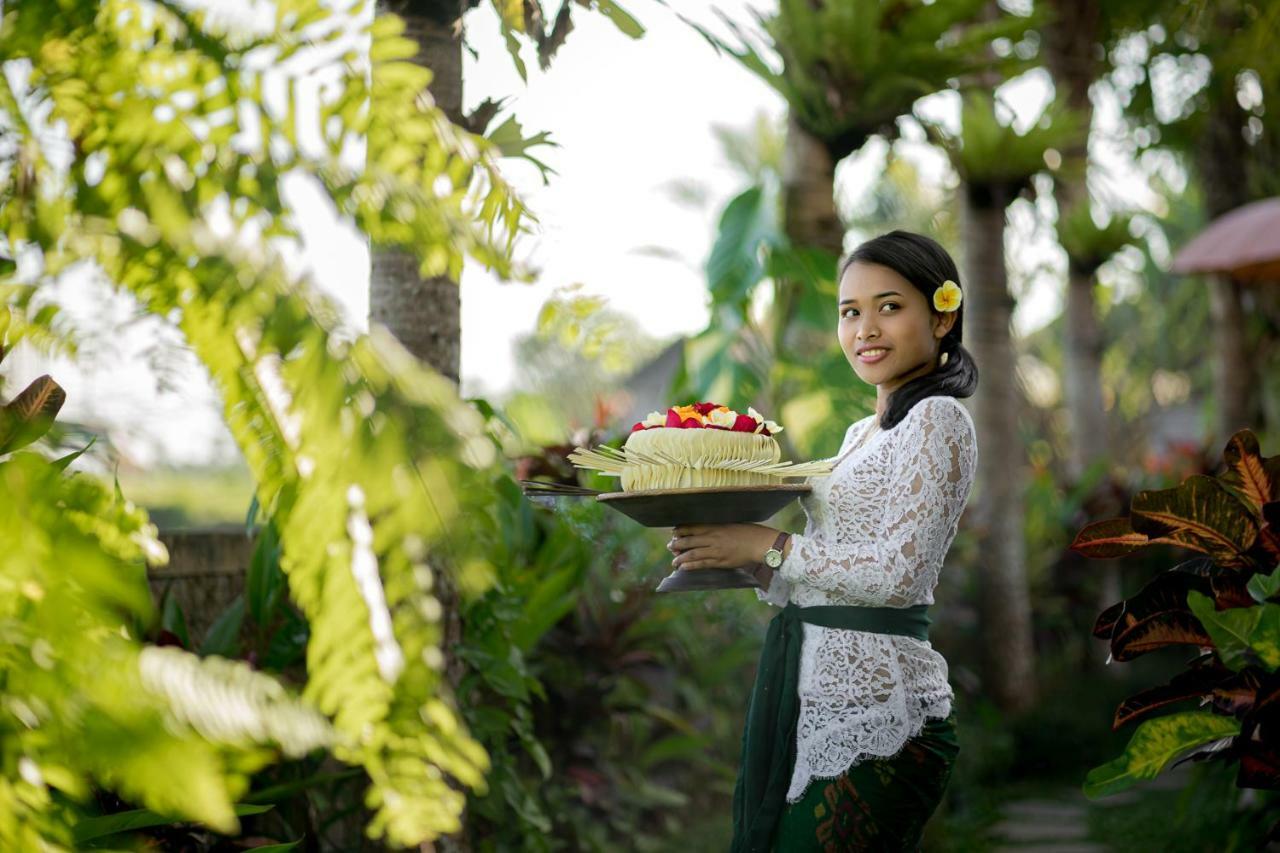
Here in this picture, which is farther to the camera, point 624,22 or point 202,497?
point 202,497

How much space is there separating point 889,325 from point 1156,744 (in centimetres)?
92

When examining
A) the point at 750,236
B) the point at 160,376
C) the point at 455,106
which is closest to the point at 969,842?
the point at 750,236

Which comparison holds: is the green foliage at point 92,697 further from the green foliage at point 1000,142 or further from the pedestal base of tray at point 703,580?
the green foliage at point 1000,142

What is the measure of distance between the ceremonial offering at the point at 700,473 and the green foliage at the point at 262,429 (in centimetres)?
100

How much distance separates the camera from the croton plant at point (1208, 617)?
6.67 ft

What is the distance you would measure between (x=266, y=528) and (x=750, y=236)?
2.60m

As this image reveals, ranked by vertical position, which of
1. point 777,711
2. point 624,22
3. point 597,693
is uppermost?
point 624,22

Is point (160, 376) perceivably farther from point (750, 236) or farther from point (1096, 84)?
point (1096, 84)

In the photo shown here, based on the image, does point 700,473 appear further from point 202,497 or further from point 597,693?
point 202,497

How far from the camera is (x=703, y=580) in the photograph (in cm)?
195

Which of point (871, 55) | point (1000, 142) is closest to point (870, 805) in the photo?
point (871, 55)

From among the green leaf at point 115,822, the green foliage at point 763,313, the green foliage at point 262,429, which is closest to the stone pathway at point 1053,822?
the green foliage at point 763,313

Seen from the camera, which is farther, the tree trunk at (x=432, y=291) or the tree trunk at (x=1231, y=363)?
the tree trunk at (x=1231, y=363)

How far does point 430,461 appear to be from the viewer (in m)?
0.68
